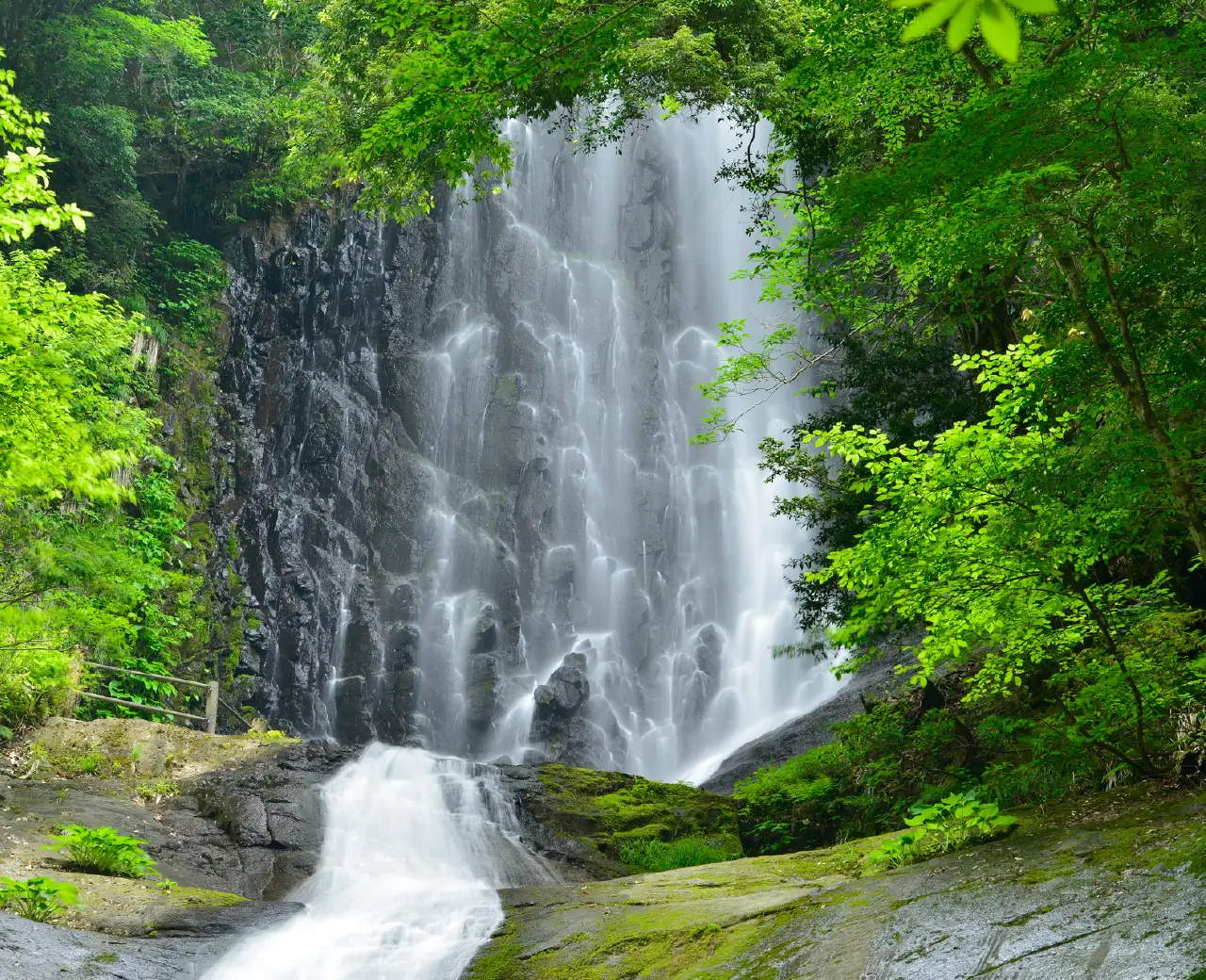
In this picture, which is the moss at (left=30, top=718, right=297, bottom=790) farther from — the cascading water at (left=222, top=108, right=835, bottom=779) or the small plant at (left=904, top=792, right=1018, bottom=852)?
the small plant at (left=904, top=792, right=1018, bottom=852)

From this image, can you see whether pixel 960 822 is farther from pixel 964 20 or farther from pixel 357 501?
pixel 357 501

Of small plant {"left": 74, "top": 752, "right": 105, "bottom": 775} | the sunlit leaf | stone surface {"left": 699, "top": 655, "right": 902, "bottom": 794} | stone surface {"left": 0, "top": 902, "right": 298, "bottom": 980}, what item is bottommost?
stone surface {"left": 0, "top": 902, "right": 298, "bottom": 980}

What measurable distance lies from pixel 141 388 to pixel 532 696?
1151cm

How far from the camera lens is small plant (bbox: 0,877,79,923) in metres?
6.91

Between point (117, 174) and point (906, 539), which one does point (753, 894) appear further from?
point (117, 174)

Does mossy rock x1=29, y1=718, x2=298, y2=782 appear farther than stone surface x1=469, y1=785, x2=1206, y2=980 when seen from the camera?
Yes

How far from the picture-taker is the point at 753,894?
6.98 m

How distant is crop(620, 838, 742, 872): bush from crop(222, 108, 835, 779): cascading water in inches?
385

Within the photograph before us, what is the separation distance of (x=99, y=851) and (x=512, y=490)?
20746 millimetres

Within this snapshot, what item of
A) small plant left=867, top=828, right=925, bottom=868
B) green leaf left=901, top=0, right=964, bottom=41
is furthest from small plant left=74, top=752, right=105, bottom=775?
green leaf left=901, top=0, right=964, bottom=41

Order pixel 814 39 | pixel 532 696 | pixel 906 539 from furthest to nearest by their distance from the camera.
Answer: pixel 532 696 → pixel 814 39 → pixel 906 539

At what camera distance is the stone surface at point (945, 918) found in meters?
4.07

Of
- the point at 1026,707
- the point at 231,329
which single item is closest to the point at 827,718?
the point at 1026,707

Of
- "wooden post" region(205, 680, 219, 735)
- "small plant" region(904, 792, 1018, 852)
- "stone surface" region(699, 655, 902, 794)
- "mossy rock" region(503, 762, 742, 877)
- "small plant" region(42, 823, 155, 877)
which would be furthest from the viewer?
"stone surface" region(699, 655, 902, 794)
